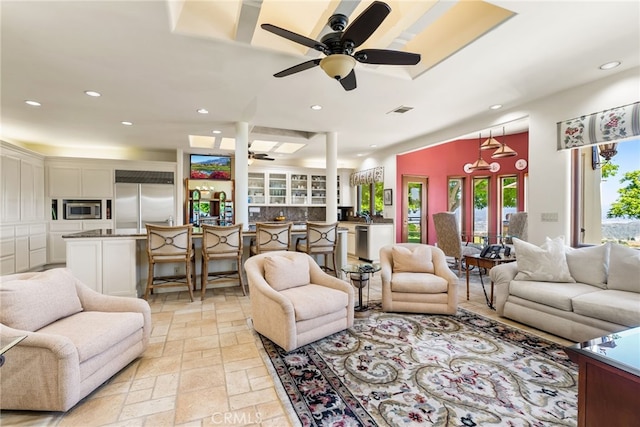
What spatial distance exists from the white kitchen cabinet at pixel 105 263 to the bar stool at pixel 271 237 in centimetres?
162

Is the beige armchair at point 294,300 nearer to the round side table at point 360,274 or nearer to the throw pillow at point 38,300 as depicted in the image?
the round side table at point 360,274

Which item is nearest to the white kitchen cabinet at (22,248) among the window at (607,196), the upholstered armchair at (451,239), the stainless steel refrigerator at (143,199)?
the stainless steel refrigerator at (143,199)

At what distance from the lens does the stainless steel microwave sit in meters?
6.29

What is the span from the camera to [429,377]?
2113 mm

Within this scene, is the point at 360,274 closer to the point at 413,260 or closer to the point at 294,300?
the point at 413,260

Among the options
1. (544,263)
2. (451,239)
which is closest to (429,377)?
(544,263)

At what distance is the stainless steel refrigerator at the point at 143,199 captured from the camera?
6562 millimetres

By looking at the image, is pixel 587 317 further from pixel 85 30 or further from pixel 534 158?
pixel 85 30

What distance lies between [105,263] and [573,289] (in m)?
5.29

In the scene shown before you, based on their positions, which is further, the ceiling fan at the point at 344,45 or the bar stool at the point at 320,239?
the bar stool at the point at 320,239

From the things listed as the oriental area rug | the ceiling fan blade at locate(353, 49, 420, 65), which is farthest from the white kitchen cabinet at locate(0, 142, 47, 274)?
the ceiling fan blade at locate(353, 49, 420, 65)

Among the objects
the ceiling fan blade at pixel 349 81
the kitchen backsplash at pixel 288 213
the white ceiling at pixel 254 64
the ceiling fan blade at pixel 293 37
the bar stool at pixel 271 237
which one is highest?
the white ceiling at pixel 254 64

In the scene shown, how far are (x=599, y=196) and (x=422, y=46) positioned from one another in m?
3.19

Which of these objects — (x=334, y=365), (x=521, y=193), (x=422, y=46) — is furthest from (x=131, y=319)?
(x=521, y=193)
